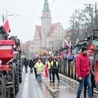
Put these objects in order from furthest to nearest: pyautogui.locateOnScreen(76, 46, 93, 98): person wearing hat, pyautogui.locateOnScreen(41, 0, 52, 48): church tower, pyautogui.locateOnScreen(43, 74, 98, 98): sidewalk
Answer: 1. pyautogui.locateOnScreen(41, 0, 52, 48): church tower
2. pyautogui.locateOnScreen(43, 74, 98, 98): sidewalk
3. pyautogui.locateOnScreen(76, 46, 93, 98): person wearing hat

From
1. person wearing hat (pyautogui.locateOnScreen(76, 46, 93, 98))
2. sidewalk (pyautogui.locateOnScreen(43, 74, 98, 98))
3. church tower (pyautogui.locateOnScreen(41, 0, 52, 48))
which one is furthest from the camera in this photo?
church tower (pyautogui.locateOnScreen(41, 0, 52, 48))

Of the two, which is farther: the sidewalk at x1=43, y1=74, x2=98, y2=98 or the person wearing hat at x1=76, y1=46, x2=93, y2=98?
the sidewalk at x1=43, y1=74, x2=98, y2=98

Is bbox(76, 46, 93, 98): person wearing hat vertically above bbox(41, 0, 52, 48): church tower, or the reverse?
bbox(41, 0, 52, 48): church tower

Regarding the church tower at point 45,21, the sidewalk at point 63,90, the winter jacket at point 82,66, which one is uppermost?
the church tower at point 45,21

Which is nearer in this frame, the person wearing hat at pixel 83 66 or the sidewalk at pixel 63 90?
the person wearing hat at pixel 83 66

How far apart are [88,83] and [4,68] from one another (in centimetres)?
287

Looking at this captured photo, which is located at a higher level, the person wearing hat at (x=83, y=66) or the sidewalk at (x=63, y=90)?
the person wearing hat at (x=83, y=66)

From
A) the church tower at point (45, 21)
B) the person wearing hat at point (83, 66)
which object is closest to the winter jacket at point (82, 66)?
the person wearing hat at point (83, 66)

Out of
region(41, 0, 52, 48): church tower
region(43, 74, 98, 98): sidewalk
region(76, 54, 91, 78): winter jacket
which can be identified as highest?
region(41, 0, 52, 48): church tower

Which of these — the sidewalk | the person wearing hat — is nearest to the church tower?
the sidewalk

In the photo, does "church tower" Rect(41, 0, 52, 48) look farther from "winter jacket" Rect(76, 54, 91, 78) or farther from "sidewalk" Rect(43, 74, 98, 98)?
"winter jacket" Rect(76, 54, 91, 78)

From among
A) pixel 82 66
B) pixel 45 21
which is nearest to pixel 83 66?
pixel 82 66

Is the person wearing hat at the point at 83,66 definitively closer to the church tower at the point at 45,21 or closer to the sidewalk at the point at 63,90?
the sidewalk at the point at 63,90

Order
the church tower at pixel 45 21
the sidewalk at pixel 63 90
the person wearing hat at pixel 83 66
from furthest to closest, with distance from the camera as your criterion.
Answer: the church tower at pixel 45 21 < the sidewalk at pixel 63 90 < the person wearing hat at pixel 83 66
